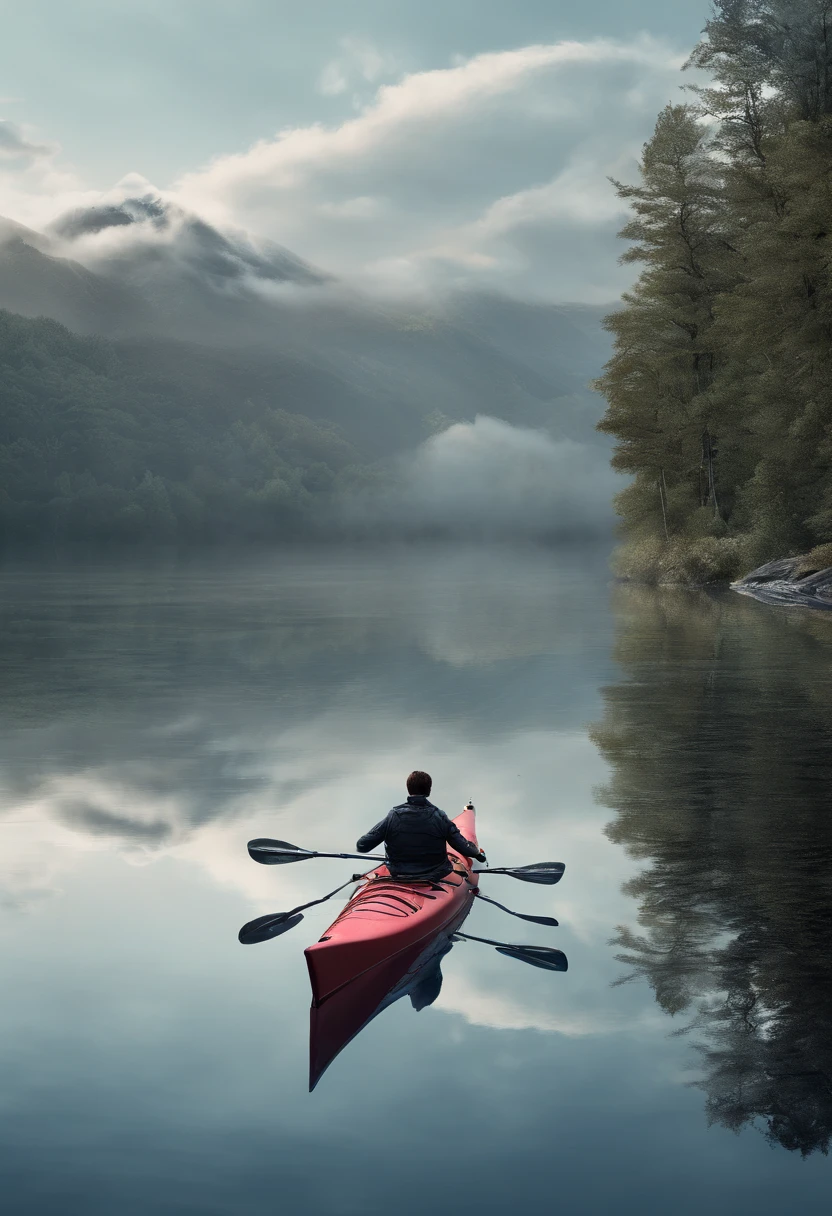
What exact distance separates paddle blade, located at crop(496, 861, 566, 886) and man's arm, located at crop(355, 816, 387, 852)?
1.39m

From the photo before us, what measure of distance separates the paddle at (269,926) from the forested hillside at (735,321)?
3599cm

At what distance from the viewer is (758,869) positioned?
10.8 m

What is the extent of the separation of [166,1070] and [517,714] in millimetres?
13755

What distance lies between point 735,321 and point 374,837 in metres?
41.3

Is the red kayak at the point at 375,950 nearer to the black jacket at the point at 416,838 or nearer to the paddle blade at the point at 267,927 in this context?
the black jacket at the point at 416,838

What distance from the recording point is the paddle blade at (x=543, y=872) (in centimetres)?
1010

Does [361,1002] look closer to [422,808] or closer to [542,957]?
[542,957]

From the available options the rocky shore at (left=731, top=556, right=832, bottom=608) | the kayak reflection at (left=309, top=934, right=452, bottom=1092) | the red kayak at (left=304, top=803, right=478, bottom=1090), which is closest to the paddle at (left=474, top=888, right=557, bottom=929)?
the red kayak at (left=304, top=803, right=478, bottom=1090)

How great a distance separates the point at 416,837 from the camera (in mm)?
9453

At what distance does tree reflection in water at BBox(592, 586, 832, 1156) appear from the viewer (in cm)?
686

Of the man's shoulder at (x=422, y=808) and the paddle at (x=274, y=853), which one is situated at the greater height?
the man's shoulder at (x=422, y=808)

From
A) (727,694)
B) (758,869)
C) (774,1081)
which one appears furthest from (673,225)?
(774,1081)

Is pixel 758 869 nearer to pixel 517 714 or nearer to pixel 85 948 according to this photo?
pixel 85 948

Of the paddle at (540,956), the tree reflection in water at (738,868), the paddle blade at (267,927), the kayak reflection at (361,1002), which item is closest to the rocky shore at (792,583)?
the tree reflection in water at (738,868)
